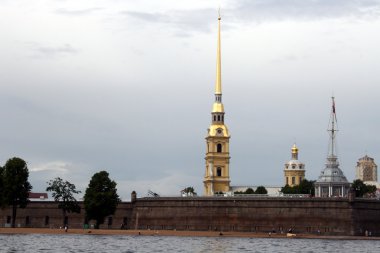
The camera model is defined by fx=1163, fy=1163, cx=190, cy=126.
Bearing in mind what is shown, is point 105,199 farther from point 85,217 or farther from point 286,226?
point 286,226

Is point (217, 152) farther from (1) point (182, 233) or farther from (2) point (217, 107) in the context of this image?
(1) point (182, 233)

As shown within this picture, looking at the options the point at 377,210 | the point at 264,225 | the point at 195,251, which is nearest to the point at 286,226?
the point at 264,225

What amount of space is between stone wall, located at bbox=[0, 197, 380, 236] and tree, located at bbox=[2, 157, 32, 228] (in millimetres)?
9134

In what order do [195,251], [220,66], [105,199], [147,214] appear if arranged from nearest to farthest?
[195,251]
[105,199]
[147,214]
[220,66]

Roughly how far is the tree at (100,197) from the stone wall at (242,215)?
811 centimetres

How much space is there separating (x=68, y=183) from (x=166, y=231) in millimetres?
13495

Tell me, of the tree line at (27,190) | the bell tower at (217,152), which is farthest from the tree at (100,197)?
the bell tower at (217,152)

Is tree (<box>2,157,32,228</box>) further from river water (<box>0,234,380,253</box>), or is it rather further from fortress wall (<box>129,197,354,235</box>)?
river water (<box>0,234,380,253</box>)

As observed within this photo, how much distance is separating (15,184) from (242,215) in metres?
26.7

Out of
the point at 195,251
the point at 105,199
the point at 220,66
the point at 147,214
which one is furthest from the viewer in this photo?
the point at 220,66

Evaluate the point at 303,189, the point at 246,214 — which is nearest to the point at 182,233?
the point at 246,214

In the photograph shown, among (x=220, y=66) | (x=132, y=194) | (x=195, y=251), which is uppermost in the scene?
(x=220, y=66)

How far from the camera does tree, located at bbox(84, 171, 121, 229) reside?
132250mm

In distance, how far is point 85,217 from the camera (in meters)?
140
